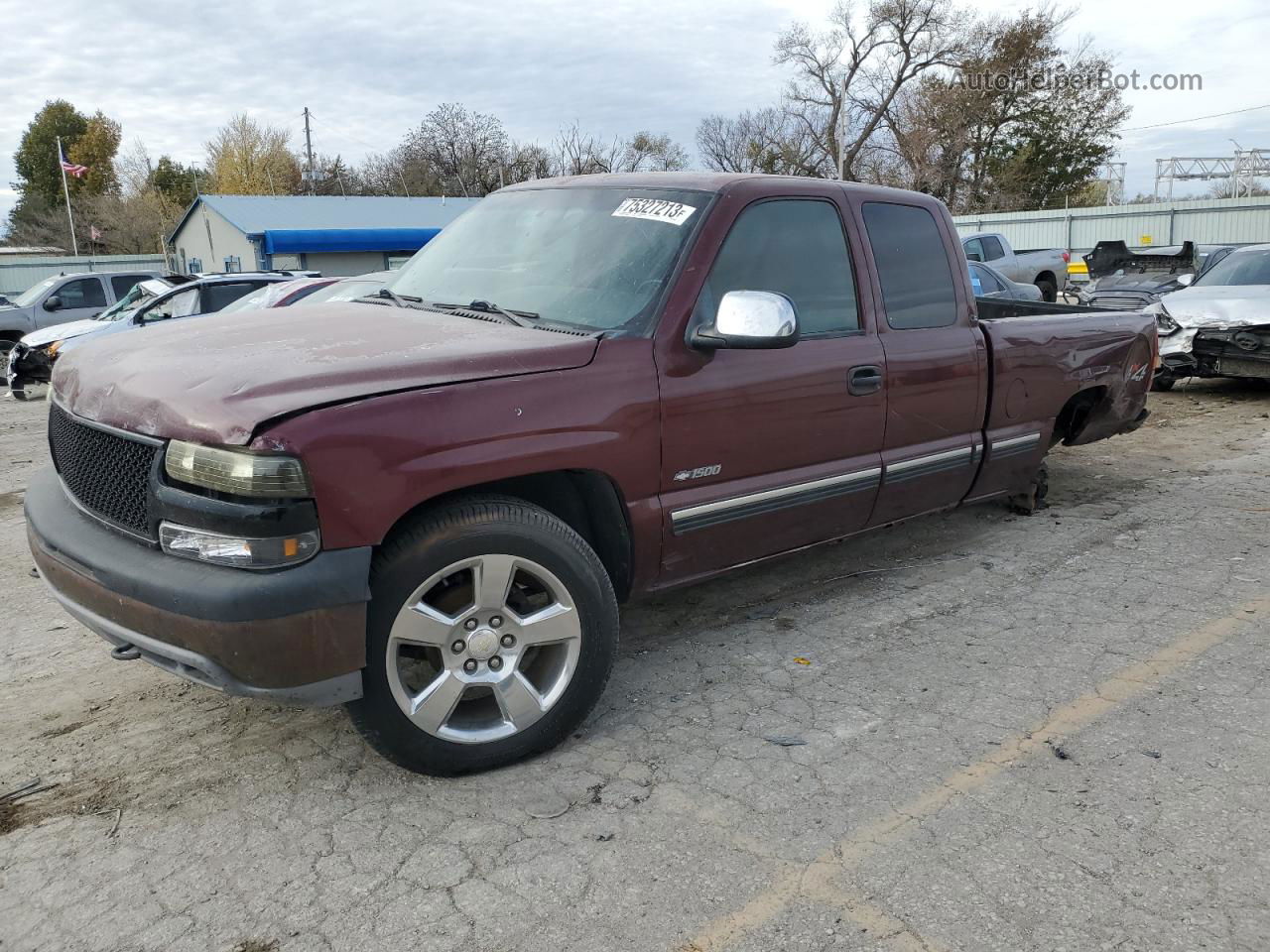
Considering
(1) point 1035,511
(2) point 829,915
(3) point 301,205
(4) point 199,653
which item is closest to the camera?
(2) point 829,915

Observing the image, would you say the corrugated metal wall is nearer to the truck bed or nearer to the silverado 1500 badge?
the truck bed

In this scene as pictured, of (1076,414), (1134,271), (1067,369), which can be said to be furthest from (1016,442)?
(1134,271)

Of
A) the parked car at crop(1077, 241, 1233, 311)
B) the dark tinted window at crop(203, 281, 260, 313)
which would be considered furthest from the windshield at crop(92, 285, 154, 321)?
the parked car at crop(1077, 241, 1233, 311)

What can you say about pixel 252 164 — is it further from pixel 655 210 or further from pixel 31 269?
pixel 655 210

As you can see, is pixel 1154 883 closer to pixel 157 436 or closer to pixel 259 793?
pixel 259 793

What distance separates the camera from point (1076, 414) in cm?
591

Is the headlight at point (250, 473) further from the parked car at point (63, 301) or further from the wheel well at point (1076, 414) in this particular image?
the parked car at point (63, 301)

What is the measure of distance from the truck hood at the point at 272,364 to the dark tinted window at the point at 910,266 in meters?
1.68

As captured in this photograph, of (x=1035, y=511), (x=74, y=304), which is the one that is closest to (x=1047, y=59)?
(x=74, y=304)

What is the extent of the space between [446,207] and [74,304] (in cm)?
2793

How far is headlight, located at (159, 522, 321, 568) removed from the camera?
105 inches

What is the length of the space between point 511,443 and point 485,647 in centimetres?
63

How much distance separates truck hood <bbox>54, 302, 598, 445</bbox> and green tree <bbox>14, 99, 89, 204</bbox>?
85.5m

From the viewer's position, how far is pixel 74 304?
1723 centimetres
